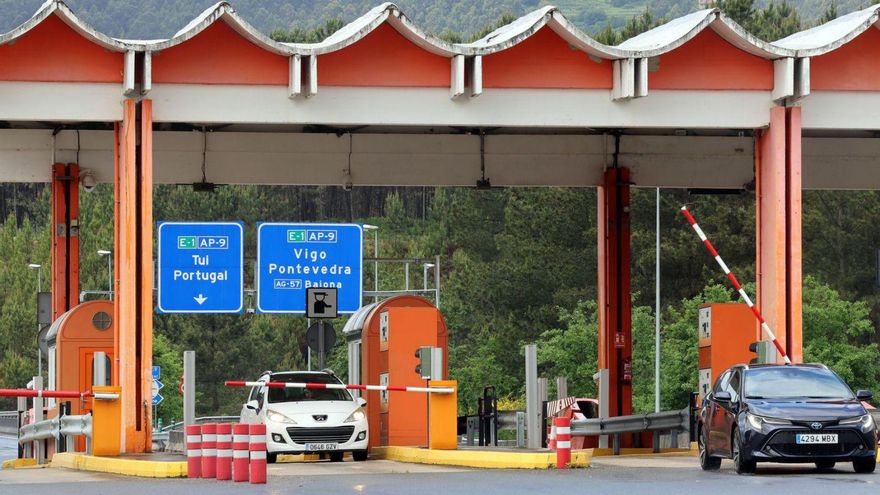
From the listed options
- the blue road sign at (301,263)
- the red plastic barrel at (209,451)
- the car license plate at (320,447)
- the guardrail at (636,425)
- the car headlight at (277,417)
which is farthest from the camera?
the blue road sign at (301,263)

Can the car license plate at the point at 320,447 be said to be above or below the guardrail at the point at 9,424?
above

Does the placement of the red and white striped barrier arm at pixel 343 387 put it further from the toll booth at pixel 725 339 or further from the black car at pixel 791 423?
the toll booth at pixel 725 339

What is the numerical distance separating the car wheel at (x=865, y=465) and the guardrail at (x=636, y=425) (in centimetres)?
792

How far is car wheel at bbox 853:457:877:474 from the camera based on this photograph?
797 inches

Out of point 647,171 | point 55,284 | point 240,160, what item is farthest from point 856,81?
point 55,284

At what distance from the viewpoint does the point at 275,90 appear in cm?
2631

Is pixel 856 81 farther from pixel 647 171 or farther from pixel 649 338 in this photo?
pixel 649 338

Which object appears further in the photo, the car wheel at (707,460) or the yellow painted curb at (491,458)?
the car wheel at (707,460)

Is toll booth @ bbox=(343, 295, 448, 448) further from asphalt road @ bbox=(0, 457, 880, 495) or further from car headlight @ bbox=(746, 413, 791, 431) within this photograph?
car headlight @ bbox=(746, 413, 791, 431)

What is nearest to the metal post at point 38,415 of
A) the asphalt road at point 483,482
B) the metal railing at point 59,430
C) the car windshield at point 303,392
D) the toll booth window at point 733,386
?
the metal railing at point 59,430

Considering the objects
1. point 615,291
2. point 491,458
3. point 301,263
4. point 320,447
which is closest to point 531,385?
point 491,458

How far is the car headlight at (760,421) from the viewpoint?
20125mm

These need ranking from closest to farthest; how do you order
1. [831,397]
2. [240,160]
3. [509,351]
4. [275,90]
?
[831,397] < [275,90] < [240,160] < [509,351]

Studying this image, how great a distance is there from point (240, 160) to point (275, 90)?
6.31m
